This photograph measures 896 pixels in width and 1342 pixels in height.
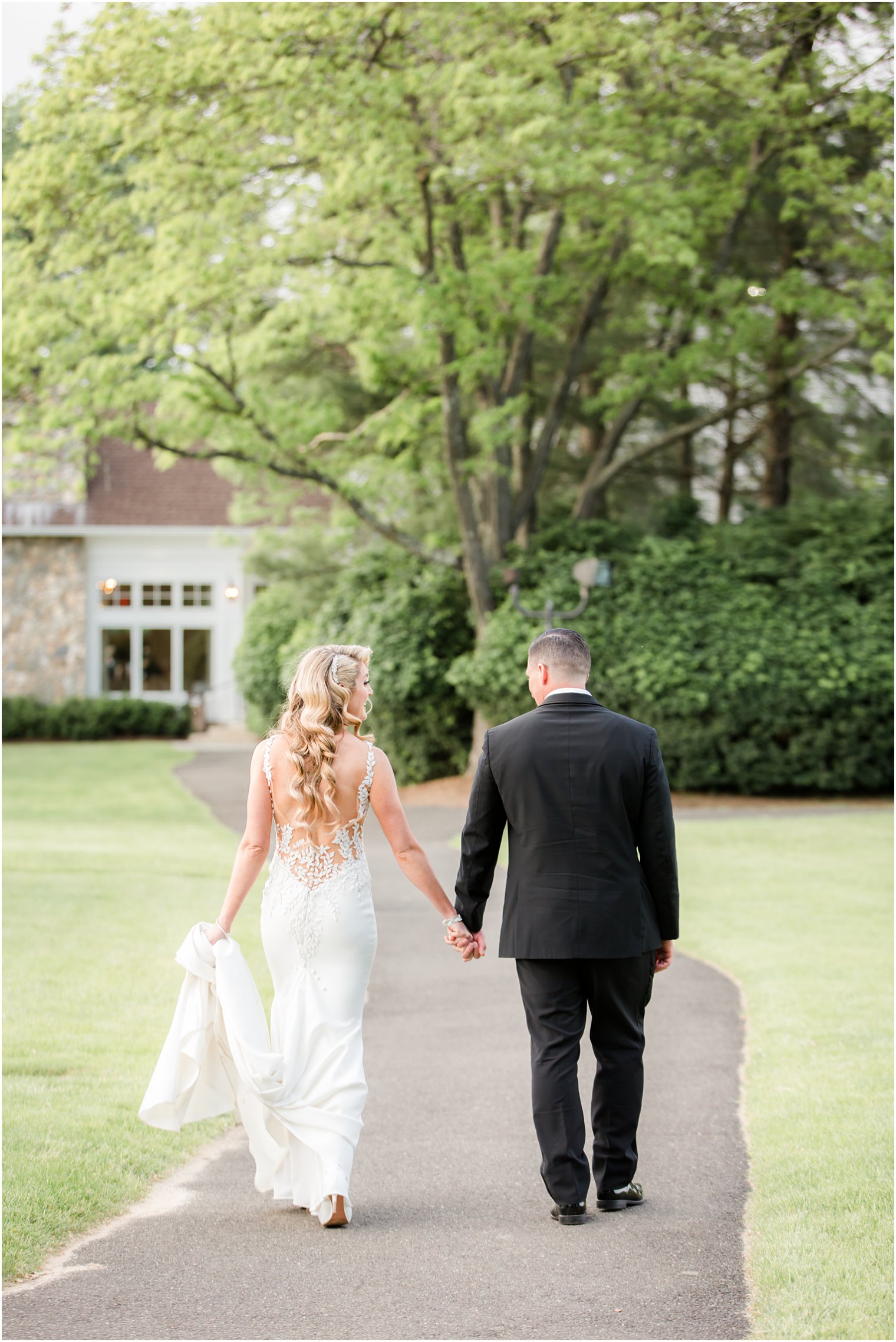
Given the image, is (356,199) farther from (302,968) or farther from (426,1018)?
(302,968)

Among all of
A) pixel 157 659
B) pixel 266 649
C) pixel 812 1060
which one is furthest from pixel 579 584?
pixel 157 659

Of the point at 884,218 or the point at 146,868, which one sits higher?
the point at 884,218

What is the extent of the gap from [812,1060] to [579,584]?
39.3 feet

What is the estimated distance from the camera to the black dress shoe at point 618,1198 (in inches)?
167

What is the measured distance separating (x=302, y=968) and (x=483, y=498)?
15112 mm

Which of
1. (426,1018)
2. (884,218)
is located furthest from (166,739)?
(426,1018)

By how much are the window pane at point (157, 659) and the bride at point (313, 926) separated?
28.1m

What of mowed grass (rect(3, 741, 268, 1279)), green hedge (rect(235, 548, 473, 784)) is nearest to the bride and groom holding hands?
mowed grass (rect(3, 741, 268, 1279))

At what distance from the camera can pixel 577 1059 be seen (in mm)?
4203

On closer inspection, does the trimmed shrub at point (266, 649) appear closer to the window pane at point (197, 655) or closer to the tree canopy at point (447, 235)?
the tree canopy at point (447, 235)

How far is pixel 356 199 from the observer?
14.9 metres

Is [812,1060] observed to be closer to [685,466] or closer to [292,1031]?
[292,1031]

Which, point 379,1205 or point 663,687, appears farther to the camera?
point 663,687

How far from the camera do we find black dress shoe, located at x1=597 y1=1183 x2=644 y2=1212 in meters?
4.25
